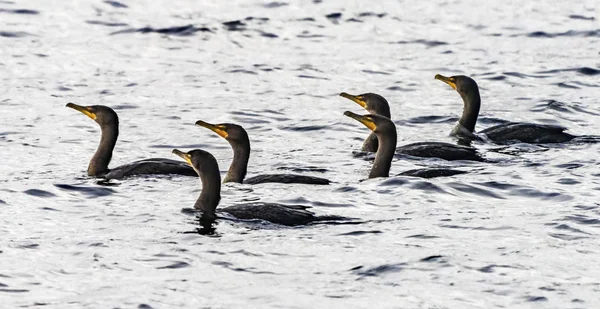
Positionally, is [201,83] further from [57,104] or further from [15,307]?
[15,307]

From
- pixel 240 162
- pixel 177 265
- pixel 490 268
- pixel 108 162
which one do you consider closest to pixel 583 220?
pixel 490 268

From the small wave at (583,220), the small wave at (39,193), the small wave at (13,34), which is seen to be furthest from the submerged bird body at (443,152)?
the small wave at (13,34)

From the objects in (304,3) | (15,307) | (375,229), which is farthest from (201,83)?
(15,307)

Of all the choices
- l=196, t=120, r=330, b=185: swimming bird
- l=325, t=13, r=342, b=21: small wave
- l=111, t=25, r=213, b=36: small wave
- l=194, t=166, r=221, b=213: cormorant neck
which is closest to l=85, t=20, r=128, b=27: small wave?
l=111, t=25, r=213, b=36: small wave

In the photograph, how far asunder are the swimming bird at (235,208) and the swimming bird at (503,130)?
199 inches

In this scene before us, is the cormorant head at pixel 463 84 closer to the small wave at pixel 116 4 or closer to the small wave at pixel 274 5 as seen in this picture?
the small wave at pixel 274 5

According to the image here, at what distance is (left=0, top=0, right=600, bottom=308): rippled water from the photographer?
1234 centimetres

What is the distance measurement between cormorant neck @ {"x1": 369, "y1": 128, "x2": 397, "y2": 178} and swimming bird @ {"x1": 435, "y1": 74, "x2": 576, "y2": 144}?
8.59ft

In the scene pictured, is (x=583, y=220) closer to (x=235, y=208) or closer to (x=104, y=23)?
(x=235, y=208)

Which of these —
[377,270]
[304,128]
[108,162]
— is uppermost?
[377,270]

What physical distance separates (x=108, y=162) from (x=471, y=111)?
18.5ft

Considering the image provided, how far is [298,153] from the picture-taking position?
1881cm

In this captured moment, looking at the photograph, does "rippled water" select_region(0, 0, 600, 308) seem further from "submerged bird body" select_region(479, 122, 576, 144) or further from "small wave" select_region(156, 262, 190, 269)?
"submerged bird body" select_region(479, 122, 576, 144)

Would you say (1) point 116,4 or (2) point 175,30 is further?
(1) point 116,4
